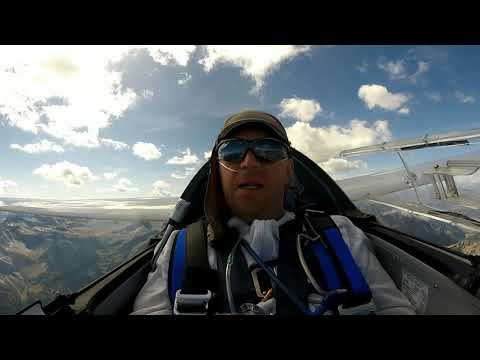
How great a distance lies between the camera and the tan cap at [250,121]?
1.80 metres

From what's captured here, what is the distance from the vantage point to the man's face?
1.69 meters

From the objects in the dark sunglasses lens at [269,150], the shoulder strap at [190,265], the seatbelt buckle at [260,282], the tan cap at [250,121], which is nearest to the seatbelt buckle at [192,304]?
the shoulder strap at [190,265]

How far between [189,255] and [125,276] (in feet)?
1.36

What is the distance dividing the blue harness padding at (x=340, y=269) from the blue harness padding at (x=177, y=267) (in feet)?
2.83

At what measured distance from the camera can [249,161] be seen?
1.68 m

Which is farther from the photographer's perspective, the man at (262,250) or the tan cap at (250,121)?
the tan cap at (250,121)

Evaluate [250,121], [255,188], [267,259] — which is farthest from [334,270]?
[250,121]

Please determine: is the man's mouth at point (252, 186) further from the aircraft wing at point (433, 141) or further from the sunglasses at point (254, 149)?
the aircraft wing at point (433, 141)

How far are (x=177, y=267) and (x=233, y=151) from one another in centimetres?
86

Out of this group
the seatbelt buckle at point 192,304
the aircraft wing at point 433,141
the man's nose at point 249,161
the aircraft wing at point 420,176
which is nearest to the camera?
the seatbelt buckle at point 192,304

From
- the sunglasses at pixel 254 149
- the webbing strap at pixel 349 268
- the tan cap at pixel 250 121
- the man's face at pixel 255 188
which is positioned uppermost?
the tan cap at pixel 250 121

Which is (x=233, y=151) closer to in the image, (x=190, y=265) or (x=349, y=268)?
(x=190, y=265)

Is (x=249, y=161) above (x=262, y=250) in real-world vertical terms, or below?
above

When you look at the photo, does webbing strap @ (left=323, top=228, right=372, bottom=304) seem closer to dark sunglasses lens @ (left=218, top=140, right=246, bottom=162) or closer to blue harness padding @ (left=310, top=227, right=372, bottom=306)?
blue harness padding @ (left=310, top=227, right=372, bottom=306)
